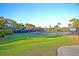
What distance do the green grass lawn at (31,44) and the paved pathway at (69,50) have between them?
0.14 feet

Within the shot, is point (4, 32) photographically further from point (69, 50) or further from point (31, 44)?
point (69, 50)

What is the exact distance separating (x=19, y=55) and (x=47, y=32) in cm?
32

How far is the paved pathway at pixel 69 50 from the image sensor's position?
5.45 ft

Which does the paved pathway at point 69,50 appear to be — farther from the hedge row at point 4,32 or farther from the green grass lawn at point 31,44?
the hedge row at point 4,32

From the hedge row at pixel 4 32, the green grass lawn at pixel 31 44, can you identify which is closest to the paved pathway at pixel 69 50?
the green grass lawn at pixel 31 44

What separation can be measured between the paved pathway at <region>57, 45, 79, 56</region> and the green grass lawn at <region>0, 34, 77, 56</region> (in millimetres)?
43

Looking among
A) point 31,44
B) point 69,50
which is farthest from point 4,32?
point 69,50

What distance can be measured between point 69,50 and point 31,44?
1.11 ft

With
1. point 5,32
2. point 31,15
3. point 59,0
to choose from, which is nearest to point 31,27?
point 31,15

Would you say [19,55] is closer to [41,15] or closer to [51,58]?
[51,58]

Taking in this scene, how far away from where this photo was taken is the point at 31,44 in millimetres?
1744

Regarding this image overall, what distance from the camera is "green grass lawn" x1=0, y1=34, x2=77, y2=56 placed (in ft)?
5.64

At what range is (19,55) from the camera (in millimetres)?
1704

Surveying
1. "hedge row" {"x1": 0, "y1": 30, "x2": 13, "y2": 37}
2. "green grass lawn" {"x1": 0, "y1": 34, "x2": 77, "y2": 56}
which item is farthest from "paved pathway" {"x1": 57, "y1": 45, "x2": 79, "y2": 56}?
"hedge row" {"x1": 0, "y1": 30, "x2": 13, "y2": 37}
